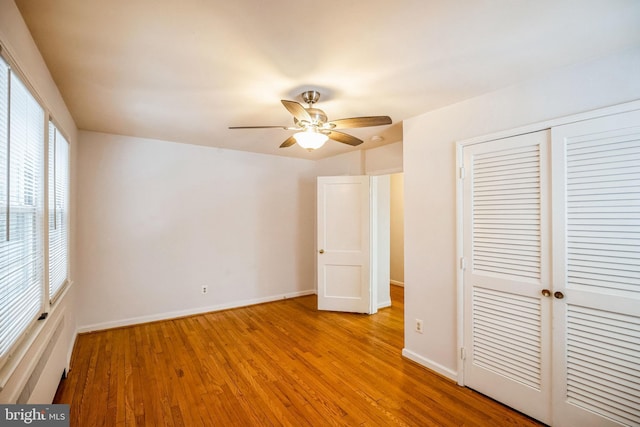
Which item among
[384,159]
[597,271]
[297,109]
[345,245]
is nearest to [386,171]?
[384,159]

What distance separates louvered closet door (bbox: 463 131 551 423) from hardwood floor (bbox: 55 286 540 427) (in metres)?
0.24

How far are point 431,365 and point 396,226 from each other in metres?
3.67

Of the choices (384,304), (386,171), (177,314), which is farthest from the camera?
(384,304)

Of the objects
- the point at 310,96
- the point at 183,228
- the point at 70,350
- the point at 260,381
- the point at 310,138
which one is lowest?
the point at 260,381

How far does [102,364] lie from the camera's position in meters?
2.72

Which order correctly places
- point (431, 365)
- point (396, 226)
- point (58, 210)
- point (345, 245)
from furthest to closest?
point (396, 226), point (345, 245), point (431, 365), point (58, 210)

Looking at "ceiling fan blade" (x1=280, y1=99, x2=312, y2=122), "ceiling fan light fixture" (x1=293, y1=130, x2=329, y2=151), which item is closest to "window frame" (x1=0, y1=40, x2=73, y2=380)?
"ceiling fan blade" (x1=280, y1=99, x2=312, y2=122)

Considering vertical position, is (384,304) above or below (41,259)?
below

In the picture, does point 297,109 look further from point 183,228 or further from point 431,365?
point 183,228

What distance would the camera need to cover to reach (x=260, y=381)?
97.7 inches

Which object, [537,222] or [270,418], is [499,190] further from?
[270,418]

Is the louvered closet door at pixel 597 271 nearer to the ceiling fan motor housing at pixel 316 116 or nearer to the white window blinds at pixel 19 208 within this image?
the ceiling fan motor housing at pixel 316 116

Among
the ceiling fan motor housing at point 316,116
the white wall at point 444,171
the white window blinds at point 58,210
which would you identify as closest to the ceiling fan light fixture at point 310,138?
the ceiling fan motor housing at point 316,116

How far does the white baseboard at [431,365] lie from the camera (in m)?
2.51
